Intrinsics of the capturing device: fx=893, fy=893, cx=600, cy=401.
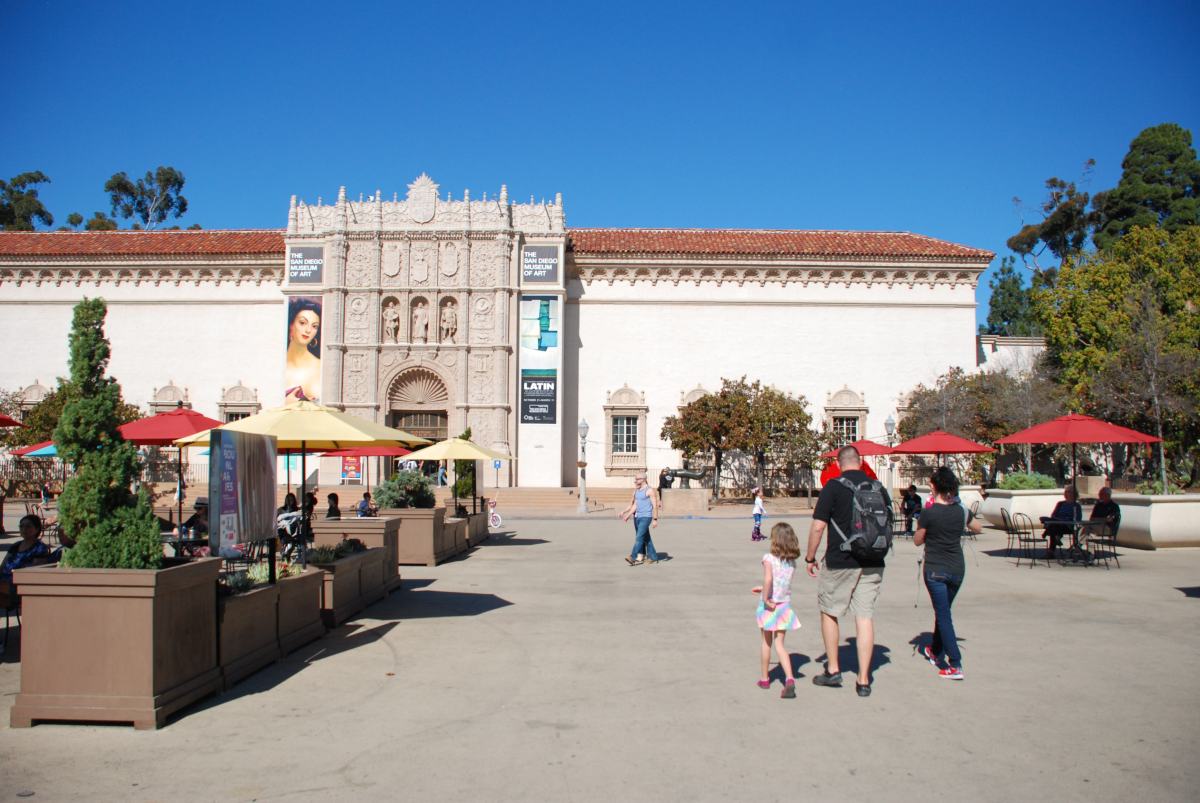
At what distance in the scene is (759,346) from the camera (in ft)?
134

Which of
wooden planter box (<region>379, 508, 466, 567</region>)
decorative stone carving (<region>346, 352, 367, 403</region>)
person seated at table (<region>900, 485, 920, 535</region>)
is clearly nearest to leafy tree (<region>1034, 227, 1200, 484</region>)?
person seated at table (<region>900, 485, 920, 535</region>)

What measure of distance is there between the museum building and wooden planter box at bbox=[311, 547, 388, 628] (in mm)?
26514

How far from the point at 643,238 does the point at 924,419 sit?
50.7 feet

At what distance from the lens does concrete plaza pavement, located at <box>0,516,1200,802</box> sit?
5.04 m

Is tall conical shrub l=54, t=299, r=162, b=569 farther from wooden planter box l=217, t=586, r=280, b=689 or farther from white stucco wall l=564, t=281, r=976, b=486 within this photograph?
white stucco wall l=564, t=281, r=976, b=486

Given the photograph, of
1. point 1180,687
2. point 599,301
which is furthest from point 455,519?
point 599,301

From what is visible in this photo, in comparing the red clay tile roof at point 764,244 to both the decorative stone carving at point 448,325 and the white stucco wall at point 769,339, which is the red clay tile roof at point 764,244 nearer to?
the white stucco wall at point 769,339

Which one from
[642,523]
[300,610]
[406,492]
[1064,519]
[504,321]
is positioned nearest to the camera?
[300,610]

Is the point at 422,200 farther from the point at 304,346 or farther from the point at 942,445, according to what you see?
the point at 942,445

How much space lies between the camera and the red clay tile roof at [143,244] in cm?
4131

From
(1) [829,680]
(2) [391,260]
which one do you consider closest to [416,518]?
(1) [829,680]

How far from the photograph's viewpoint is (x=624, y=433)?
40406 mm

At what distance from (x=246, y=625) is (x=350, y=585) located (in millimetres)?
2899

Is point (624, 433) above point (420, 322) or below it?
below
